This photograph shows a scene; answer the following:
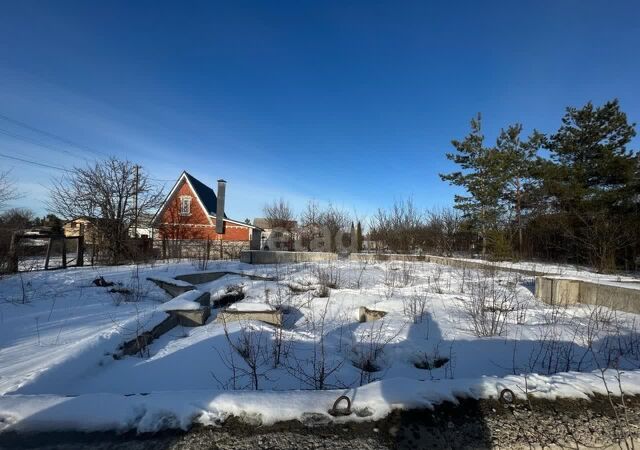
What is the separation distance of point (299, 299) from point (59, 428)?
14.6 ft

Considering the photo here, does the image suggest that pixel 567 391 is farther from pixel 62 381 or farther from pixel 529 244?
pixel 529 244

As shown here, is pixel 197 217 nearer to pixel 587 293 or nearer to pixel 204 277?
pixel 204 277

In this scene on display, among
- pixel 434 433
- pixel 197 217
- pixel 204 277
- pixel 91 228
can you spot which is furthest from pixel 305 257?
pixel 434 433

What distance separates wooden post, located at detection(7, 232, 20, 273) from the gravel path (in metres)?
9.29

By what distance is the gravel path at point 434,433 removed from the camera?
1357 millimetres

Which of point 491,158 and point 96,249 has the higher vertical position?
point 491,158

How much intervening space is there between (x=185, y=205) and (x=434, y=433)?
76.6 feet

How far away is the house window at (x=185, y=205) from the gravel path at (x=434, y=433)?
22.2 metres

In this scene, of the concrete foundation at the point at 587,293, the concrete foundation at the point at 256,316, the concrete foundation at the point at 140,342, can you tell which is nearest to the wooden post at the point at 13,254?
the concrete foundation at the point at 140,342

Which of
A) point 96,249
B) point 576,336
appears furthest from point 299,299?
point 96,249

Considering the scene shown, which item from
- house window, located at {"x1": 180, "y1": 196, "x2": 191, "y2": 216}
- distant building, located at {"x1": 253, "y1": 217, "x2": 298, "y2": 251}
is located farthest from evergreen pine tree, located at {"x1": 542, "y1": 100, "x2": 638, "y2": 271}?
house window, located at {"x1": 180, "y1": 196, "x2": 191, "y2": 216}

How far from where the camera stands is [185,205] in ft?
72.4

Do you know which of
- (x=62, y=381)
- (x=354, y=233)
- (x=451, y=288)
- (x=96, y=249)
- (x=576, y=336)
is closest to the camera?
(x=62, y=381)

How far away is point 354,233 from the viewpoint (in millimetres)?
22641
